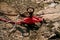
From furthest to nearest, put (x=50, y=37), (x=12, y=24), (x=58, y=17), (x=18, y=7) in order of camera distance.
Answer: (x=18, y=7)
(x=58, y=17)
(x=12, y=24)
(x=50, y=37)

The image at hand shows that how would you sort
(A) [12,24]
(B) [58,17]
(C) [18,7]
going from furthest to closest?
(C) [18,7], (B) [58,17], (A) [12,24]

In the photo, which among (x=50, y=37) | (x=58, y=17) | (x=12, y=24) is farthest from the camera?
(x=58, y=17)

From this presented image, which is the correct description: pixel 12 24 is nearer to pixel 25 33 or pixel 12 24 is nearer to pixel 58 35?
pixel 25 33

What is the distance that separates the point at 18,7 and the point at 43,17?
777 millimetres

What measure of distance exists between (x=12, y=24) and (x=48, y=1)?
58.2 inches

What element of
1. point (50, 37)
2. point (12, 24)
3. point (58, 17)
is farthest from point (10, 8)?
point (50, 37)

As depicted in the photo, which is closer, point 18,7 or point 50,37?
point 50,37

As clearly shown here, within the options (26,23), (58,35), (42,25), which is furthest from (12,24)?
(58,35)

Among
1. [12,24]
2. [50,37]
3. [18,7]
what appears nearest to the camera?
[50,37]

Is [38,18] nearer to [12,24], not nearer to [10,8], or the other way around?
[12,24]

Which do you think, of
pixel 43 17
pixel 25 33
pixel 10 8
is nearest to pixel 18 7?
pixel 10 8

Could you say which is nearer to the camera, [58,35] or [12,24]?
[58,35]

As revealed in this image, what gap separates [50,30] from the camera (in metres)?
4.68

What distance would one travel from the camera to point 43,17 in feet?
16.8
